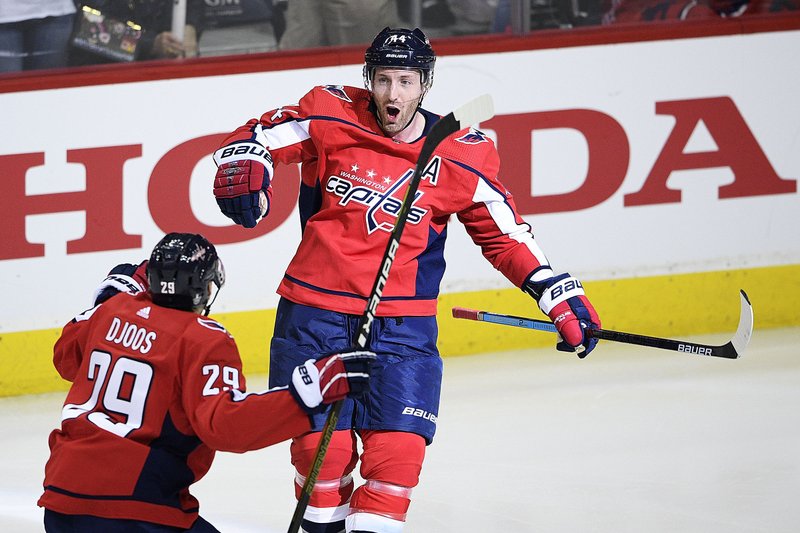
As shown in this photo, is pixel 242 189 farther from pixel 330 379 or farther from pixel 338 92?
pixel 330 379

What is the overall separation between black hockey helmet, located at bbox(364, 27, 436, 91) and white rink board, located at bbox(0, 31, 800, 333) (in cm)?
202

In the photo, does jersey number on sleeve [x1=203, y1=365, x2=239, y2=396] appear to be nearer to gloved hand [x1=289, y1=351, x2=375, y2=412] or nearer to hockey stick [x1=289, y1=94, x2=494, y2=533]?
gloved hand [x1=289, y1=351, x2=375, y2=412]

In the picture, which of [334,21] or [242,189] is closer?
[242,189]

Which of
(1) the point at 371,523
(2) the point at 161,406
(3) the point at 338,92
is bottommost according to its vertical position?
(1) the point at 371,523

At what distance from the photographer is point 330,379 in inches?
93.8

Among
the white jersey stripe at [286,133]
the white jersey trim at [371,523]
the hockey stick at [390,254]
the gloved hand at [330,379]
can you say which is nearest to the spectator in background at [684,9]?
the white jersey stripe at [286,133]

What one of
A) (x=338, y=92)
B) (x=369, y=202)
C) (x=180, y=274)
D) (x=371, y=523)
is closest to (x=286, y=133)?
(x=338, y=92)

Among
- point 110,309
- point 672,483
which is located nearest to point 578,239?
point 672,483

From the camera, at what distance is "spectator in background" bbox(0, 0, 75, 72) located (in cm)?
489

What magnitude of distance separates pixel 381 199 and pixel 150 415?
2.83 ft

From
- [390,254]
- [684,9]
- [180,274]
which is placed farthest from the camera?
[684,9]

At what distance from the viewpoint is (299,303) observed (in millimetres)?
3148

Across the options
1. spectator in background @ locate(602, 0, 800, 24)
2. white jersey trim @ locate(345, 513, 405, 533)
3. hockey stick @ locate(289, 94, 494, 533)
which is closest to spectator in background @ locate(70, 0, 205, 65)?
spectator in background @ locate(602, 0, 800, 24)

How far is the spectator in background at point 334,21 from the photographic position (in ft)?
17.0
